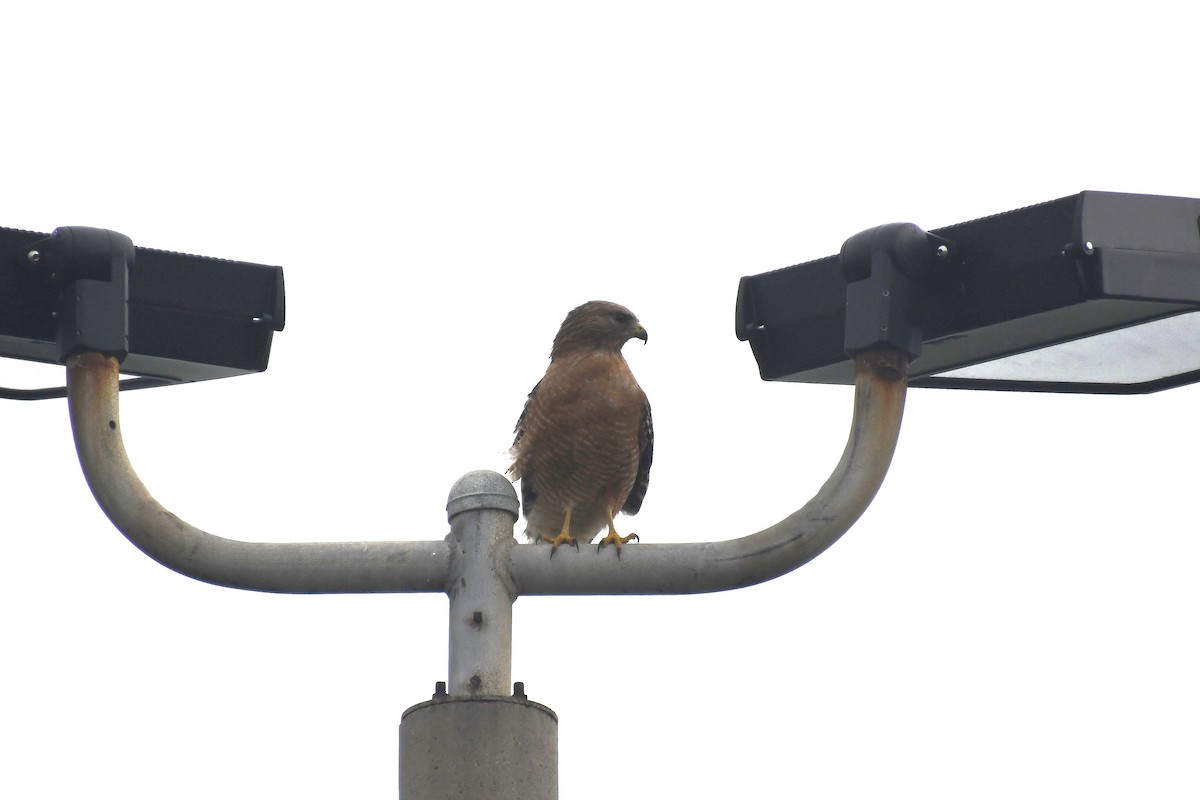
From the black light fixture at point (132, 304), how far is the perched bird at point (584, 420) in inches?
157

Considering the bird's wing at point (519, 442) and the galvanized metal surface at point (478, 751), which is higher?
the bird's wing at point (519, 442)

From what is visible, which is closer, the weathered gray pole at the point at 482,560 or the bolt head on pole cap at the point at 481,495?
the weathered gray pole at the point at 482,560

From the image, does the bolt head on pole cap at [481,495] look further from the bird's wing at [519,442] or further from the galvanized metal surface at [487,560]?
the bird's wing at [519,442]

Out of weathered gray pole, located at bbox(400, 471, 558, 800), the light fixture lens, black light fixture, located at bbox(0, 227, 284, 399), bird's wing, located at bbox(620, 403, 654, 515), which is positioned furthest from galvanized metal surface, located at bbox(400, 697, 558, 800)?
bird's wing, located at bbox(620, 403, 654, 515)

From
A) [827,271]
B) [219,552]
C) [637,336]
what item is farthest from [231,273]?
[637,336]

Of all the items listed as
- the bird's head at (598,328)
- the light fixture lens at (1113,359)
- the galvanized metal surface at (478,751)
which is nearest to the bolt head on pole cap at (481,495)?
the galvanized metal surface at (478,751)

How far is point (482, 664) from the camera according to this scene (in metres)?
3.79

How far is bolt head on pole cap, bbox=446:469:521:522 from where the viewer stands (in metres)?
4.01

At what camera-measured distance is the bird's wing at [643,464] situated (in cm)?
873

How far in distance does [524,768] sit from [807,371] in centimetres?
132

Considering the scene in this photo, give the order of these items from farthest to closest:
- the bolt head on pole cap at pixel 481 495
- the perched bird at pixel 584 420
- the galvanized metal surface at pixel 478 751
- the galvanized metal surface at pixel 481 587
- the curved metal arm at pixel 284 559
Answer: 1. the perched bird at pixel 584 420
2. the bolt head on pole cap at pixel 481 495
3. the curved metal arm at pixel 284 559
4. the galvanized metal surface at pixel 481 587
5. the galvanized metal surface at pixel 478 751

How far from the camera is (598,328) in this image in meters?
8.36

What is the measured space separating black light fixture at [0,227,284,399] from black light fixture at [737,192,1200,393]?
1163 millimetres

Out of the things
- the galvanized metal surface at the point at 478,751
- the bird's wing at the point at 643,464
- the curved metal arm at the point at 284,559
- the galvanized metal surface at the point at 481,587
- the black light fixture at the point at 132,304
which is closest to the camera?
the galvanized metal surface at the point at 478,751
